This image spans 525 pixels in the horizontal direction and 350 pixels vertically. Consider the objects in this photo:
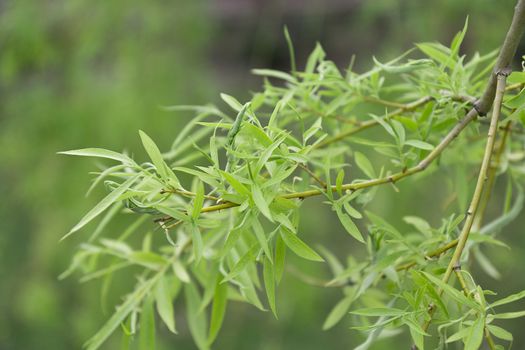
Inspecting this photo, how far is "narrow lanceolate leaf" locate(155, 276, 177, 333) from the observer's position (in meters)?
0.51

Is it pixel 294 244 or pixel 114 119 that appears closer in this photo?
pixel 294 244

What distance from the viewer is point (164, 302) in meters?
0.53

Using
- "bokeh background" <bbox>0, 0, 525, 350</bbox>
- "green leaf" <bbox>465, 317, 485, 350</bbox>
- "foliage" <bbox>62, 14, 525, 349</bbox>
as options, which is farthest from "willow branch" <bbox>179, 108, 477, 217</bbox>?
"bokeh background" <bbox>0, 0, 525, 350</bbox>

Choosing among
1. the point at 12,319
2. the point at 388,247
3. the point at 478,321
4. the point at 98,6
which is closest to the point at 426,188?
the point at 98,6

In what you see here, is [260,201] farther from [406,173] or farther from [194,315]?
[194,315]

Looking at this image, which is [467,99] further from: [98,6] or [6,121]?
[6,121]

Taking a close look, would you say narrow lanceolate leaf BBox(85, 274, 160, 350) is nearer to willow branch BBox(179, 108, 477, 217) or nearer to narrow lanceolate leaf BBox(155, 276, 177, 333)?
narrow lanceolate leaf BBox(155, 276, 177, 333)

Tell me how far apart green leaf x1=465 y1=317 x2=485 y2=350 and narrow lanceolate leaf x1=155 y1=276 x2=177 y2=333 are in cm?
21

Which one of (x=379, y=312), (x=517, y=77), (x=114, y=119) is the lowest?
A: (x=114, y=119)

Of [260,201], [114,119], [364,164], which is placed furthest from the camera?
[114,119]

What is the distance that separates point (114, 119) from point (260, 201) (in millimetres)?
1094

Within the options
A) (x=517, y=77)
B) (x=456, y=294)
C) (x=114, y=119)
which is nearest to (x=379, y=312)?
(x=456, y=294)

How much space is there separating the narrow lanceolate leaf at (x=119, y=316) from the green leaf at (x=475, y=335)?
244mm

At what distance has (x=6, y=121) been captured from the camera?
64.1 inches
